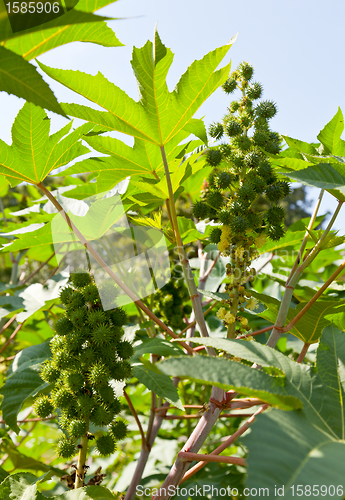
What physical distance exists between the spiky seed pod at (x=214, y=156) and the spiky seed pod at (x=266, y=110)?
0.24 meters

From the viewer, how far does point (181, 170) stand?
1.33 meters

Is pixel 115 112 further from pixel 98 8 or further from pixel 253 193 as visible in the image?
pixel 253 193

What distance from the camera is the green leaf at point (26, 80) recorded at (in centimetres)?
76

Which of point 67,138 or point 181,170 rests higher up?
point 67,138

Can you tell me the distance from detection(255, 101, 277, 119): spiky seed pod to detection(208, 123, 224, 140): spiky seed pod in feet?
0.53

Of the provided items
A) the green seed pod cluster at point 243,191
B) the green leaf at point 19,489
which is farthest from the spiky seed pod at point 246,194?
the green leaf at point 19,489

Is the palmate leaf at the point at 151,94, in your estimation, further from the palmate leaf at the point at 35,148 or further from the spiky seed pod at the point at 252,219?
the spiky seed pod at the point at 252,219

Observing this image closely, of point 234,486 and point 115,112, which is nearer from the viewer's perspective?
point 115,112

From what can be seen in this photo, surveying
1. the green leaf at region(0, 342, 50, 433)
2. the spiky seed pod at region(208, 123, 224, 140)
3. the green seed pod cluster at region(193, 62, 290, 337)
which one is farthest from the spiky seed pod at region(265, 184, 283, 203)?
the green leaf at region(0, 342, 50, 433)

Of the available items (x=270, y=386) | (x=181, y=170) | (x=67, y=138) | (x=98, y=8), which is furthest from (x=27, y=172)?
(x=270, y=386)

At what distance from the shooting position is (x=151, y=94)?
4.10ft

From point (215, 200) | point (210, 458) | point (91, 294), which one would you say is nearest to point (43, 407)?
point (91, 294)

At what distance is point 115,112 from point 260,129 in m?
0.59

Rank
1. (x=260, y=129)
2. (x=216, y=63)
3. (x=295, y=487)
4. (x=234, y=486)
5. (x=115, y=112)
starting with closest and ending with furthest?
(x=295, y=487) < (x=216, y=63) < (x=115, y=112) < (x=260, y=129) < (x=234, y=486)
